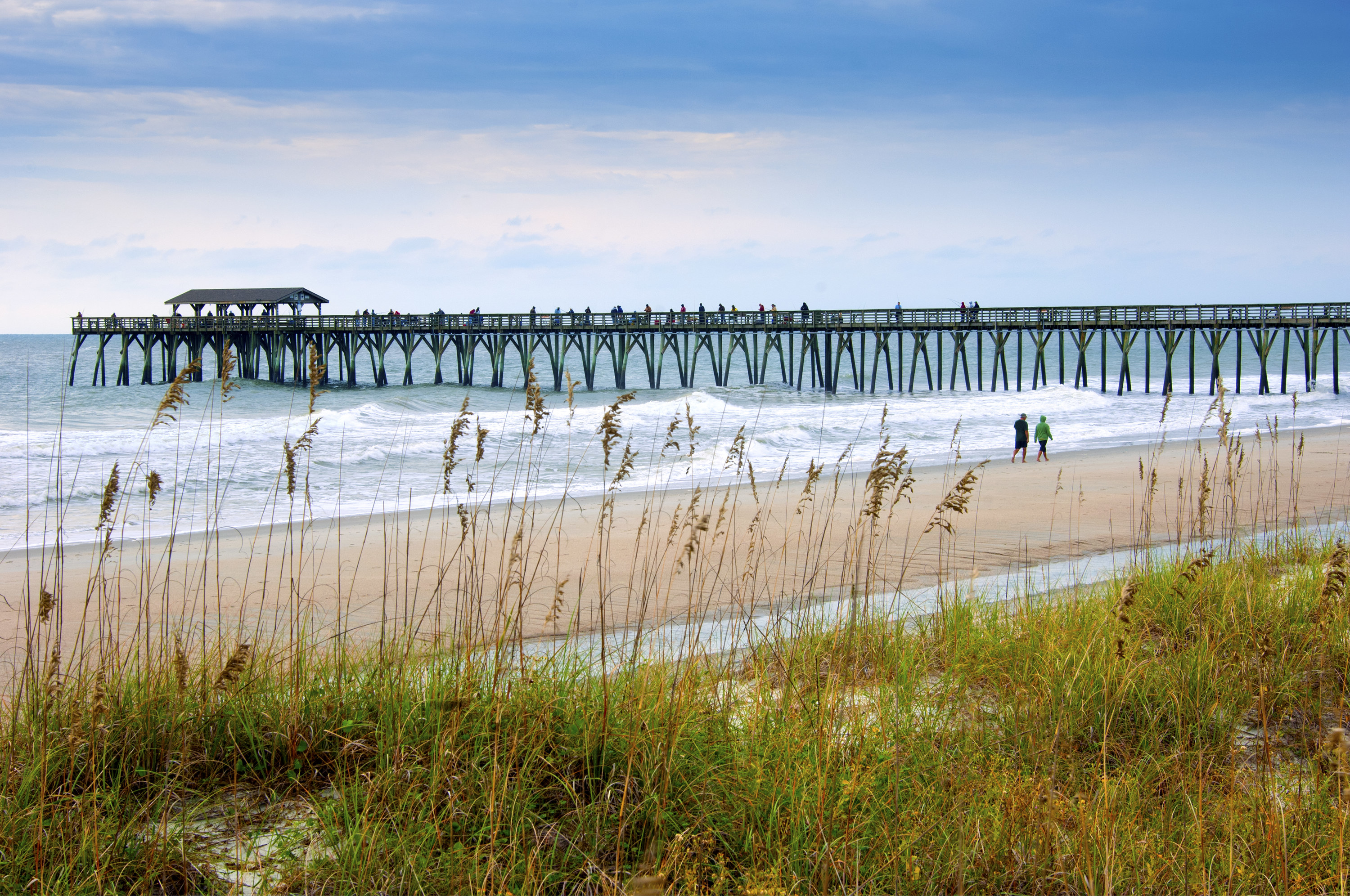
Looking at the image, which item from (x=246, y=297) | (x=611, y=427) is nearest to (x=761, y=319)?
(x=246, y=297)

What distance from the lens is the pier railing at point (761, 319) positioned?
38.6m

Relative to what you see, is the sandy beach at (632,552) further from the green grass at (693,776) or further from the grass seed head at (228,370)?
the grass seed head at (228,370)

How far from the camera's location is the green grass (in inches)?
102

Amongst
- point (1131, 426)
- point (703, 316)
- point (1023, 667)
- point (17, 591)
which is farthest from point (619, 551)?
point (703, 316)

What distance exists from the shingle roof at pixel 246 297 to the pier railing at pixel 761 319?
89cm

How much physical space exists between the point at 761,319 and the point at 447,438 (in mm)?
36600

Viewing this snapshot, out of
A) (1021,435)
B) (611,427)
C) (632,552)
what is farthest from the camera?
(1021,435)

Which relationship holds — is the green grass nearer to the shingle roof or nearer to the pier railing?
the pier railing

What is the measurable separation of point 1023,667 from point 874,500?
1196 mm

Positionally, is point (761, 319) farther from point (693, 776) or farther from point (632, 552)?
point (693, 776)

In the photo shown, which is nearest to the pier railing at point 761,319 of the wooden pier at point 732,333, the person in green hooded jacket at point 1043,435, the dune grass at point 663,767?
the wooden pier at point 732,333

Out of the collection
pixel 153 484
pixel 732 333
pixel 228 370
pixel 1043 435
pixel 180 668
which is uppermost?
pixel 732 333

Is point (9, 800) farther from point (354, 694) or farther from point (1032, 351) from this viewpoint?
→ point (1032, 351)

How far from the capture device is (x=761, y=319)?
44531 mm
